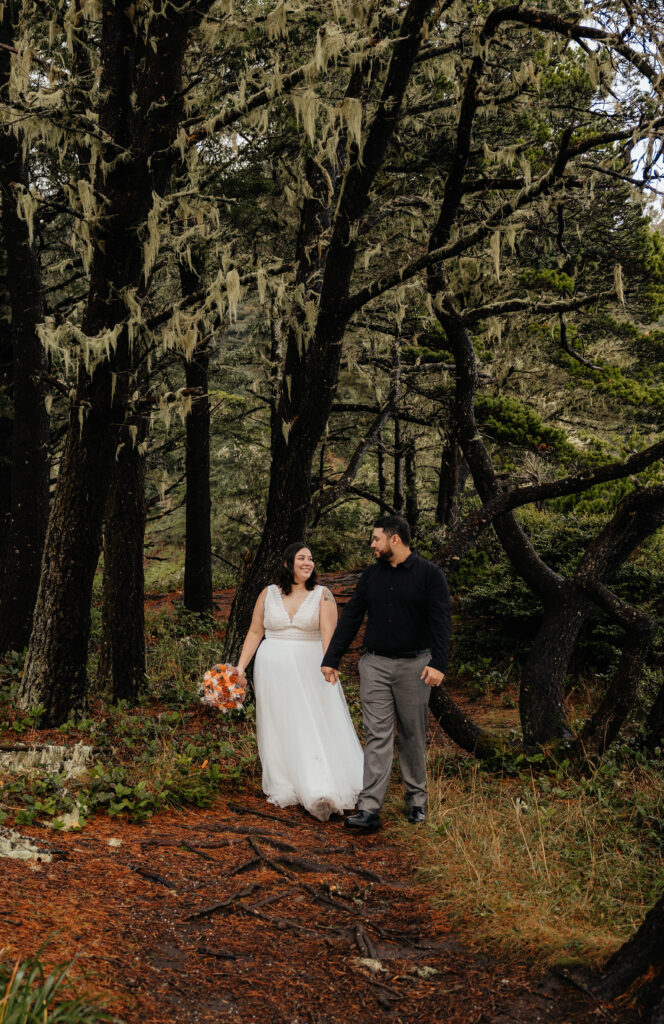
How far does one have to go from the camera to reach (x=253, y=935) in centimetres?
402

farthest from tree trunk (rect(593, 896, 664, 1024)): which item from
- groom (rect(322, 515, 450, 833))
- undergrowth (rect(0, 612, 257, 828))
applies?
undergrowth (rect(0, 612, 257, 828))

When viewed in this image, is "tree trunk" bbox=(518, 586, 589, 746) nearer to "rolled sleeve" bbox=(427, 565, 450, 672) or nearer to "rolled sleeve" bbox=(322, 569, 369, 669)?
"rolled sleeve" bbox=(427, 565, 450, 672)

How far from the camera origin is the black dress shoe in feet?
19.3

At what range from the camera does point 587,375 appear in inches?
621

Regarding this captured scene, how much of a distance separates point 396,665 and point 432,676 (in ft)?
1.42

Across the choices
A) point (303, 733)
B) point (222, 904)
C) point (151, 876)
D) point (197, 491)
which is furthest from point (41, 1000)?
point (197, 491)

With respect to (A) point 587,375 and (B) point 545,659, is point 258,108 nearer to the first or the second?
(B) point 545,659

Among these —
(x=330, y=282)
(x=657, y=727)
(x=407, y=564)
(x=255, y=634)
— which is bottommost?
(x=657, y=727)

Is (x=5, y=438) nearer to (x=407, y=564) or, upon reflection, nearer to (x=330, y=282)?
(x=330, y=282)

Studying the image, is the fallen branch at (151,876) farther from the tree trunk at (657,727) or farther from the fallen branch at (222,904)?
the tree trunk at (657,727)

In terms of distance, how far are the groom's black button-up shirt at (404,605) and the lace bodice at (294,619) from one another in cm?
78

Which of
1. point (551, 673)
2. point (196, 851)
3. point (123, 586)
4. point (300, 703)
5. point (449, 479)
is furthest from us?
point (449, 479)

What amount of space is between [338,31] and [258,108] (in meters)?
1.24

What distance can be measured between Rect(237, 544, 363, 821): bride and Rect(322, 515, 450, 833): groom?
1.70ft
